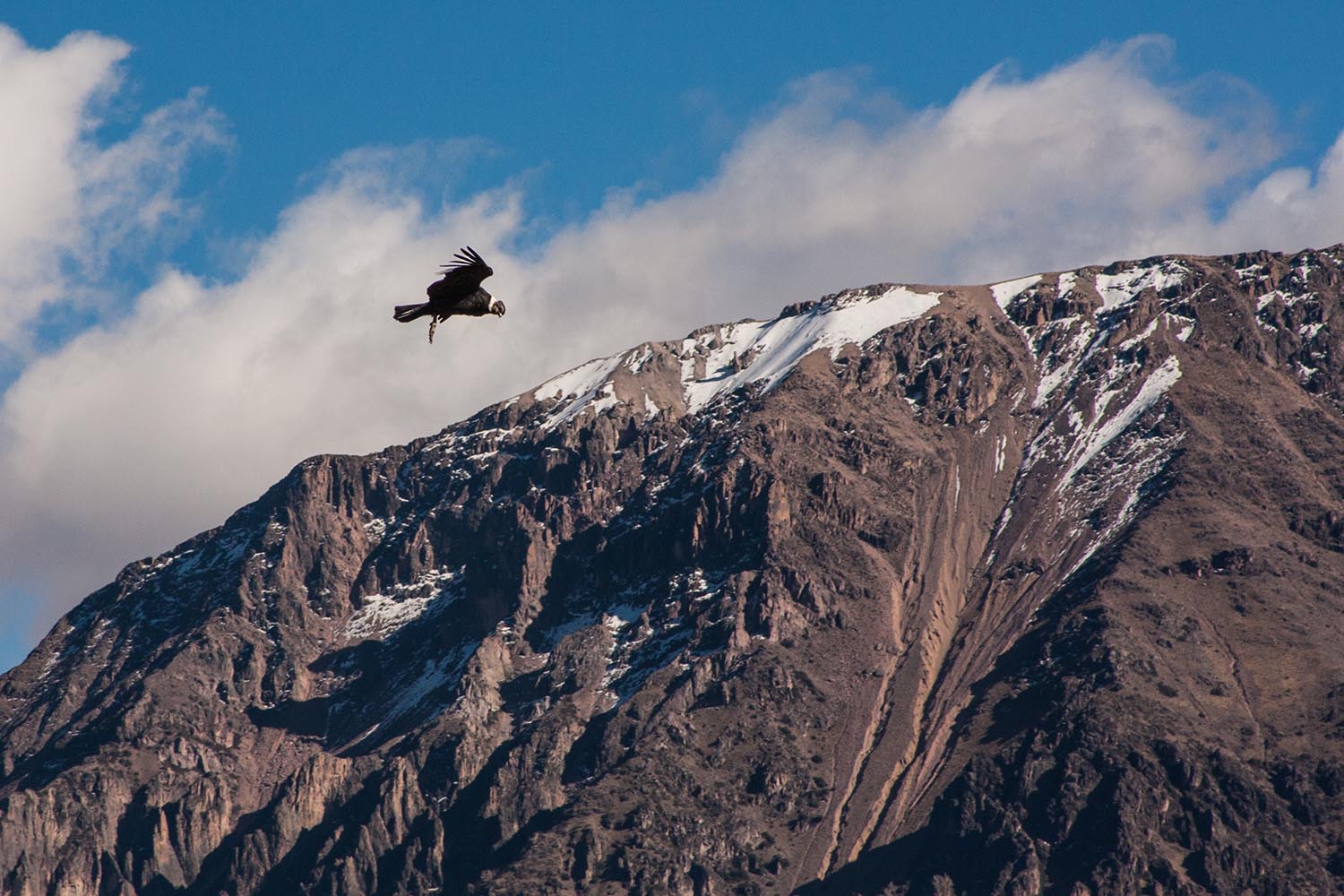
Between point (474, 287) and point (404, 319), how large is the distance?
2.63 metres

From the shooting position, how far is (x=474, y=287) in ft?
270

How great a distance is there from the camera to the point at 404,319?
273 feet
